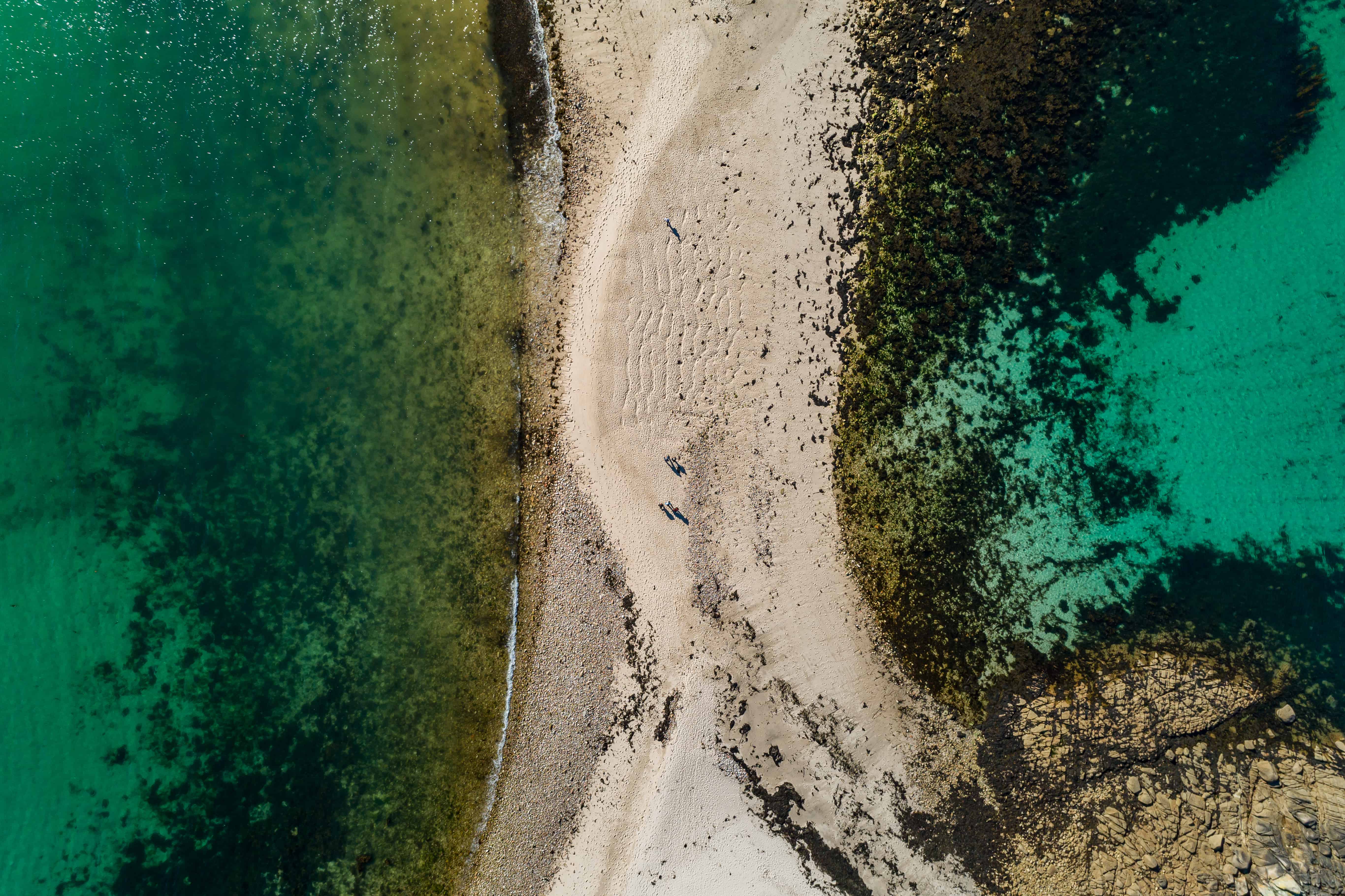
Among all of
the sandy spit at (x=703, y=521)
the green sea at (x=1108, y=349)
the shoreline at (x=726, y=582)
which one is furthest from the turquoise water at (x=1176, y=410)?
the sandy spit at (x=703, y=521)

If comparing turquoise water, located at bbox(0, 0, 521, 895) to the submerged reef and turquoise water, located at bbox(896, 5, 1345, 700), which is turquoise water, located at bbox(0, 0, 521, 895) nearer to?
the submerged reef

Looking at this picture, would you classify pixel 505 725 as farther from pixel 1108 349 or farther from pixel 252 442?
pixel 1108 349

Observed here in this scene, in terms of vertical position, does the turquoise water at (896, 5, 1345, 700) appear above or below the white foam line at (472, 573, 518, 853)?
above

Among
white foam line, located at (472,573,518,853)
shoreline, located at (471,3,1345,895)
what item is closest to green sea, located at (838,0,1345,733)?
shoreline, located at (471,3,1345,895)

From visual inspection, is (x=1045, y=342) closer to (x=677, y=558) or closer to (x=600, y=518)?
(x=677, y=558)

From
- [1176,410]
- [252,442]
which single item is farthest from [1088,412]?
[252,442]

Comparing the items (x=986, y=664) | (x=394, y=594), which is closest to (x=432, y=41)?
(x=394, y=594)
